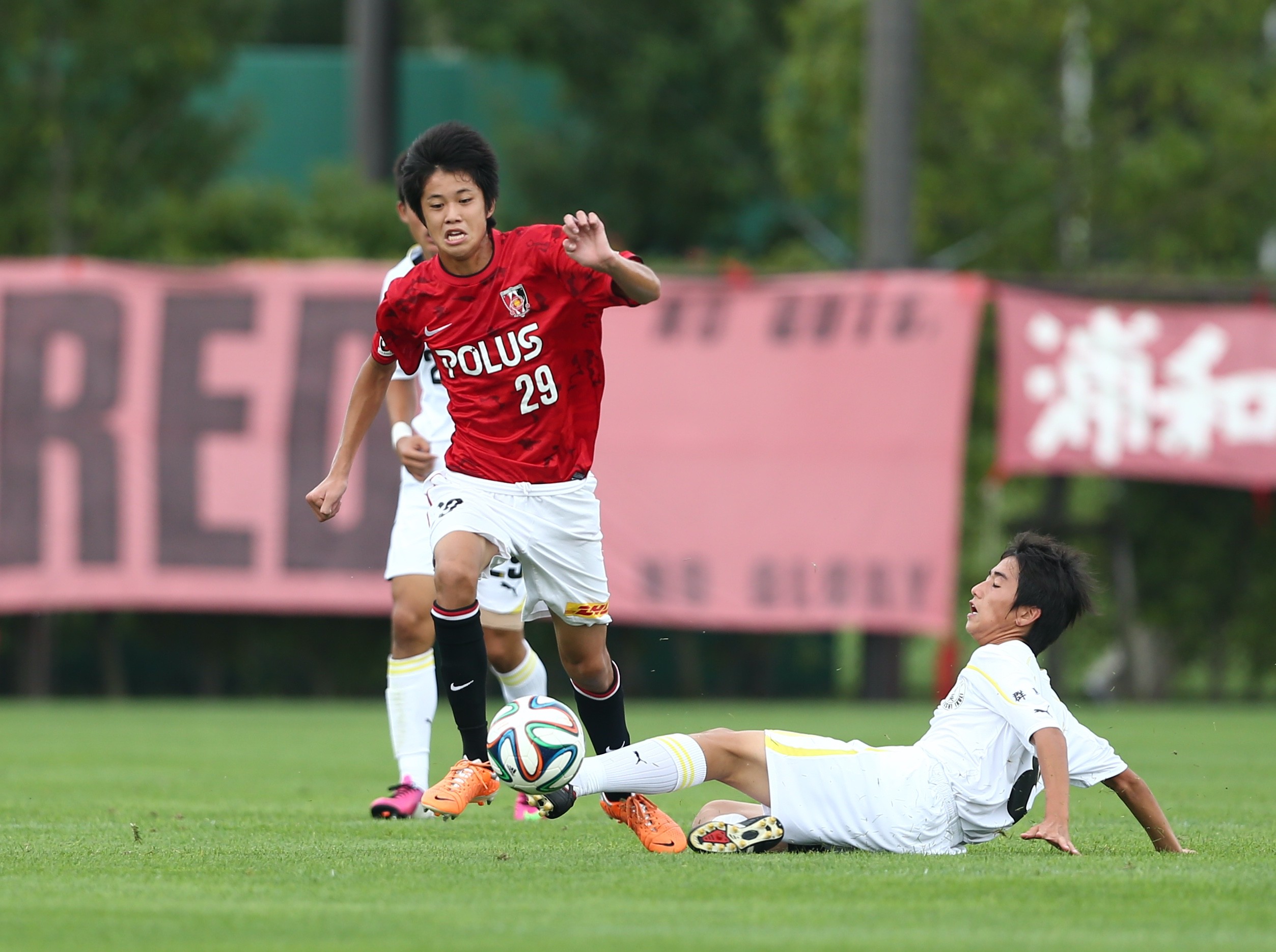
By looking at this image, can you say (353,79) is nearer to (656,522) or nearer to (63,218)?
(63,218)

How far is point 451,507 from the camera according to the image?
6641mm

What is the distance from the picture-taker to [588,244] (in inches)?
246

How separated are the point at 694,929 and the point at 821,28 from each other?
17432 mm

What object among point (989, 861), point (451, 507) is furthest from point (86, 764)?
point (989, 861)

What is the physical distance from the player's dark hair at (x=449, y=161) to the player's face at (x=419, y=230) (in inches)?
15.9

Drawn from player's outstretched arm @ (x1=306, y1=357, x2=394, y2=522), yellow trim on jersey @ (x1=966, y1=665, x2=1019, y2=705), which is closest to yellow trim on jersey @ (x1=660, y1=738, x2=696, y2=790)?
yellow trim on jersey @ (x1=966, y1=665, x2=1019, y2=705)

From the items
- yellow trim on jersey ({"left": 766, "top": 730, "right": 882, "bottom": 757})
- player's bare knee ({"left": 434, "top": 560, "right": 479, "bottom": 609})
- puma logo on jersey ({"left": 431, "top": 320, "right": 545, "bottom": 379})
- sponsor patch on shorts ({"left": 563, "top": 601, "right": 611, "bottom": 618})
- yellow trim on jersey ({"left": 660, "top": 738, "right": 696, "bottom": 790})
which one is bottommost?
yellow trim on jersey ({"left": 660, "top": 738, "right": 696, "bottom": 790})

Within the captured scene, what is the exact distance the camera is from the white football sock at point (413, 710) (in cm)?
763

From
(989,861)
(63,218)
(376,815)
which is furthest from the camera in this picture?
(63,218)

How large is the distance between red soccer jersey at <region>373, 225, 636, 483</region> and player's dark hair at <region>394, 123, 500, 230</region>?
189 mm

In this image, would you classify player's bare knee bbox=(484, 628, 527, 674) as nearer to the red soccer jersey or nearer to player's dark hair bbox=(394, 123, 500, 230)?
the red soccer jersey

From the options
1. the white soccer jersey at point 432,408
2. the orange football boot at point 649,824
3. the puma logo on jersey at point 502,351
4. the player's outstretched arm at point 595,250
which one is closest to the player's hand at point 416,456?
the white soccer jersey at point 432,408

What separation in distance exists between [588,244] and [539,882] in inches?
77.4

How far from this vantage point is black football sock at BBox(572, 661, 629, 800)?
6.91 metres
